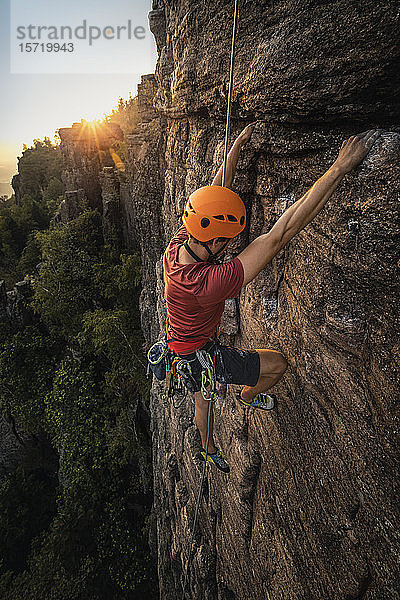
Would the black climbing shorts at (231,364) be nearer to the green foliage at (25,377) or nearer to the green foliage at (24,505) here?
the green foliage at (25,377)

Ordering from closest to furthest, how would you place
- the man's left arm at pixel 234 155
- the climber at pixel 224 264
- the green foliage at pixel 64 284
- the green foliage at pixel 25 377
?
1. the climber at pixel 224 264
2. the man's left arm at pixel 234 155
3. the green foliage at pixel 25 377
4. the green foliage at pixel 64 284

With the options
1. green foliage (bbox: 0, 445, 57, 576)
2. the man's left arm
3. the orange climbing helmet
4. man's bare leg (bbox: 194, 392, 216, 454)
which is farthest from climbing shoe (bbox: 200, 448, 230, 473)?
green foliage (bbox: 0, 445, 57, 576)

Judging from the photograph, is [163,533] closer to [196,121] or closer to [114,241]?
[196,121]

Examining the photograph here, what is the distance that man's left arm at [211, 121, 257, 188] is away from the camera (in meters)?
2.81

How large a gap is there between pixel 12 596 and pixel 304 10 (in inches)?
674

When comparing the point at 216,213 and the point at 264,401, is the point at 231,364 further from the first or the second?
the point at 216,213

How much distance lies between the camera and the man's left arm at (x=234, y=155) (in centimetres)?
281

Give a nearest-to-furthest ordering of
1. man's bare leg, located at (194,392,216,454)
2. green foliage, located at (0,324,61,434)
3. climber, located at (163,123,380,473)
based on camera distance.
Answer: climber, located at (163,123,380,473) < man's bare leg, located at (194,392,216,454) < green foliage, located at (0,324,61,434)

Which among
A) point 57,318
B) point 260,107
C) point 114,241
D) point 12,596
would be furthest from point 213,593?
point 114,241

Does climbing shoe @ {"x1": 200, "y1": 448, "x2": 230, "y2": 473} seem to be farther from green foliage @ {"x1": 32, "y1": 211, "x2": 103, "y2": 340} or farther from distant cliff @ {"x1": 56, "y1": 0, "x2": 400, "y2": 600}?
green foliage @ {"x1": 32, "y1": 211, "x2": 103, "y2": 340}

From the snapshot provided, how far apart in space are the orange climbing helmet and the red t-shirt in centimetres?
24

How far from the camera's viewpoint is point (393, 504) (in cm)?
189

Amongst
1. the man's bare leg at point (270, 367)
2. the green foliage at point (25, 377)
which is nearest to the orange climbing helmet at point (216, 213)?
the man's bare leg at point (270, 367)

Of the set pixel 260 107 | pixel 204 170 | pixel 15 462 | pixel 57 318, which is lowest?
pixel 15 462
